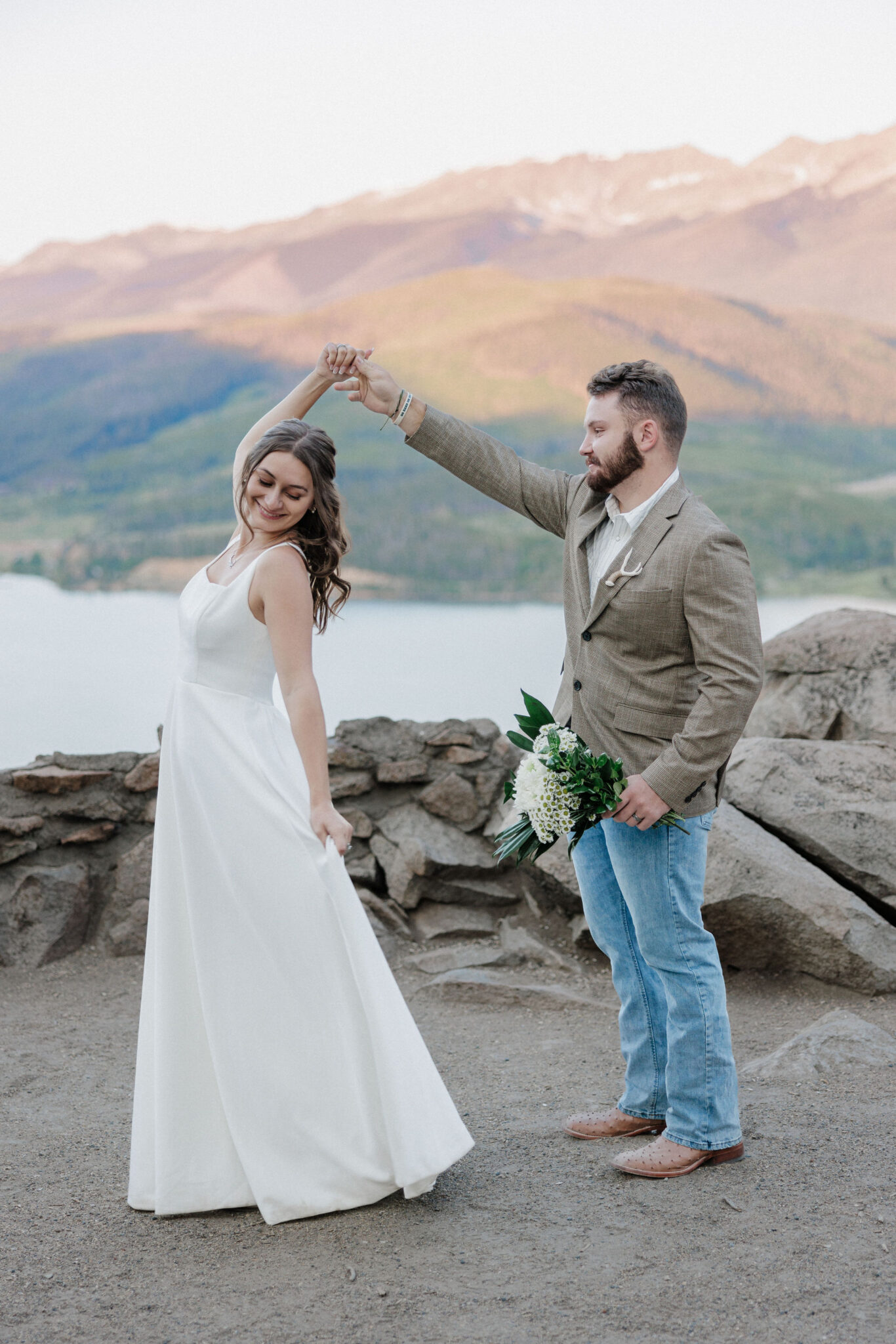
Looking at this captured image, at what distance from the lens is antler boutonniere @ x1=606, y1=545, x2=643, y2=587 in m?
2.57

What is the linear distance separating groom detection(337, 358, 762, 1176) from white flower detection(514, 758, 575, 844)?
0.13 meters

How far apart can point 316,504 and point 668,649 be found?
0.90 meters

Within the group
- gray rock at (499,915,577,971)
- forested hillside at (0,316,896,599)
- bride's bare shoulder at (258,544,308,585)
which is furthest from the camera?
forested hillside at (0,316,896,599)

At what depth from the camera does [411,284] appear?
9734 mm

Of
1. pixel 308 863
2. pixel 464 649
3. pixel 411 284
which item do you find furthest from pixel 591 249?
pixel 308 863

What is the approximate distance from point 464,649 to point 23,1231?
5.52 metres

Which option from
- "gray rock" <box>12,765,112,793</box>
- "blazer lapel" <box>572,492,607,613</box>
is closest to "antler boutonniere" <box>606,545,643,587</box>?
"blazer lapel" <box>572,492,607,613</box>

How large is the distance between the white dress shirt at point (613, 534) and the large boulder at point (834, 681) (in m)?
2.80

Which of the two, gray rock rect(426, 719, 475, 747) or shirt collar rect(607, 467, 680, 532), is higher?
shirt collar rect(607, 467, 680, 532)

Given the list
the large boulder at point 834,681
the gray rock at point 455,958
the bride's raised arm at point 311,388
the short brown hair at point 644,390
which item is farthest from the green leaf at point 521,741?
the large boulder at point 834,681

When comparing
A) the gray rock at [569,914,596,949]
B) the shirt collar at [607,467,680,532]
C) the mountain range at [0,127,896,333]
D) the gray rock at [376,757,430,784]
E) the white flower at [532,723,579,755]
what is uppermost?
the mountain range at [0,127,896,333]

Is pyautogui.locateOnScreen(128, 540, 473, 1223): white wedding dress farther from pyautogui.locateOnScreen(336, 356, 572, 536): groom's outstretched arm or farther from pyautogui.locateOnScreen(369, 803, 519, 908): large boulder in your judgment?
pyautogui.locateOnScreen(369, 803, 519, 908): large boulder

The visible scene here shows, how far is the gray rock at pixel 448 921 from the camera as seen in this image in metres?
5.00

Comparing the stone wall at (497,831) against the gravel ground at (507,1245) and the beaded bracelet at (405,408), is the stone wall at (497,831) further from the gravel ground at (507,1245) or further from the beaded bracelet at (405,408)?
the beaded bracelet at (405,408)
